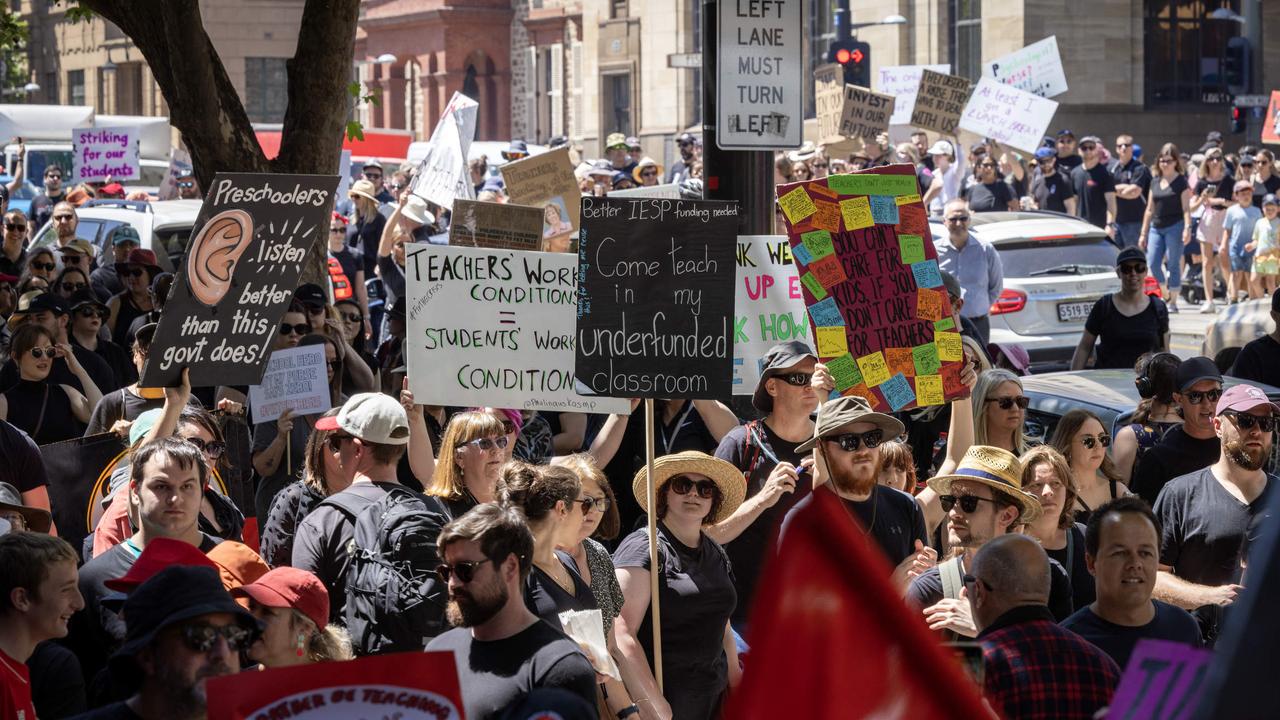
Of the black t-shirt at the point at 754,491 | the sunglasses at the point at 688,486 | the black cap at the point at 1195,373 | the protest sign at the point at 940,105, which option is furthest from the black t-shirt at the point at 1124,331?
the protest sign at the point at 940,105

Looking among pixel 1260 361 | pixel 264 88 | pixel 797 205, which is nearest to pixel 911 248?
pixel 797 205

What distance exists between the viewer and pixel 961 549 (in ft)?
18.7

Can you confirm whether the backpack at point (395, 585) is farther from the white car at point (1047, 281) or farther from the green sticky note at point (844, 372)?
the white car at point (1047, 281)

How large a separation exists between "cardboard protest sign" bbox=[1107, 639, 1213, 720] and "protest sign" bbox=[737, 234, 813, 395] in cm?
629

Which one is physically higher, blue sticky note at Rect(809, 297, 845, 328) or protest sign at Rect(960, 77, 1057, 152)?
protest sign at Rect(960, 77, 1057, 152)

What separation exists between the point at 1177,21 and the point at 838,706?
37.5 metres

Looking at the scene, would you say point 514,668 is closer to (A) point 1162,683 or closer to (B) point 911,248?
(A) point 1162,683

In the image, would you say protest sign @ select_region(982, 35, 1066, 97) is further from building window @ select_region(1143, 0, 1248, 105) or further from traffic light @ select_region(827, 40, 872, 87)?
building window @ select_region(1143, 0, 1248, 105)

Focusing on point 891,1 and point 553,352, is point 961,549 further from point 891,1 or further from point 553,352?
point 891,1

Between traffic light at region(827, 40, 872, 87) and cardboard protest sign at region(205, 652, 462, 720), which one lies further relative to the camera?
traffic light at region(827, 40, 872, 87)

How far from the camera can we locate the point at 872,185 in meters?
7.46

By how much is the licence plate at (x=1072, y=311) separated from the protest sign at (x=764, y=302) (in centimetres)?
705

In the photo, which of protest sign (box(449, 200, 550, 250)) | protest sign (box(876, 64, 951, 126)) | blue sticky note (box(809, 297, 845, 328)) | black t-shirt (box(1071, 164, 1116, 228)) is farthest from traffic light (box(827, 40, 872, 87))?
blue sticky note (box(809, 297, 845, 328))

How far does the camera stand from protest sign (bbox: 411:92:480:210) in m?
13.1
